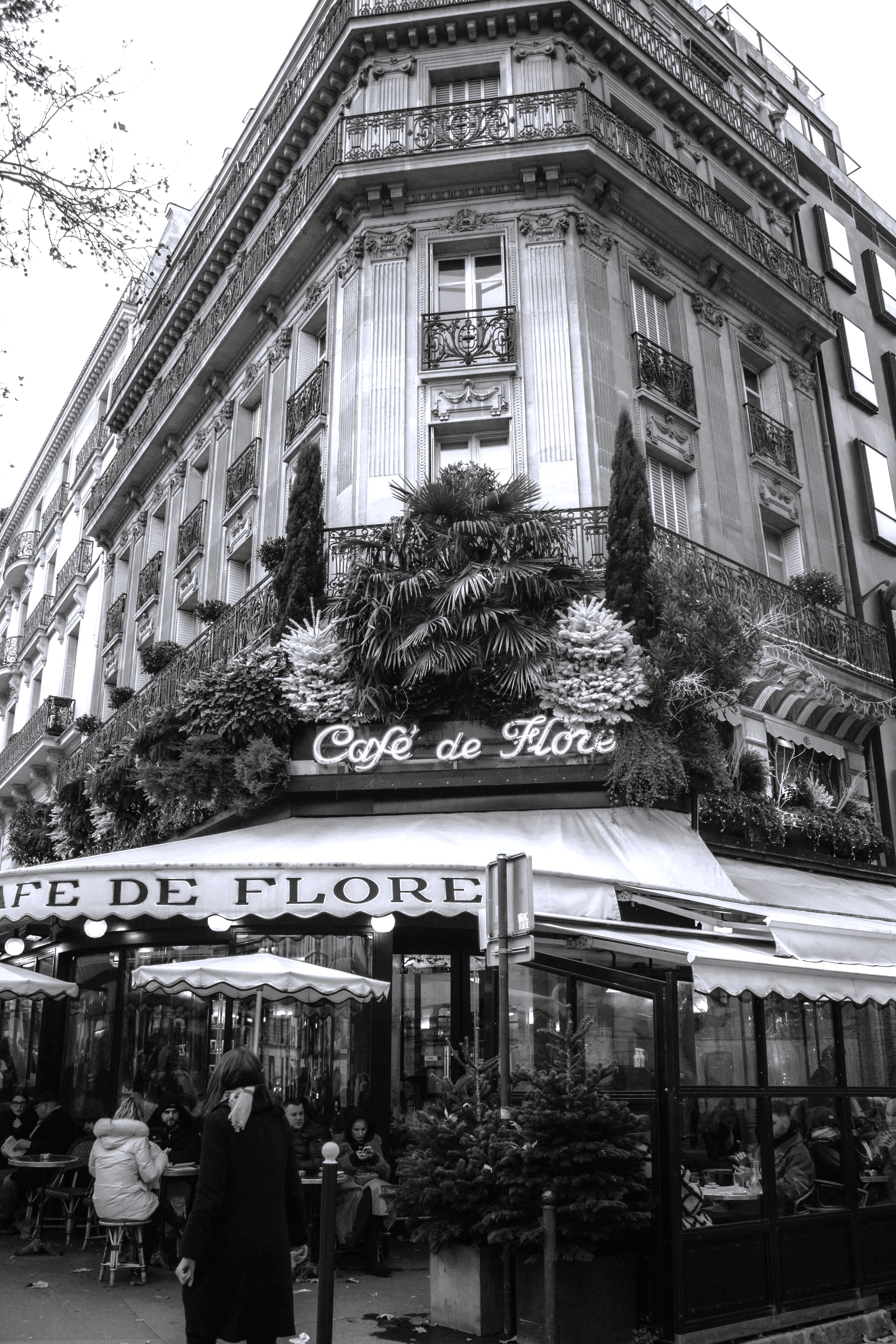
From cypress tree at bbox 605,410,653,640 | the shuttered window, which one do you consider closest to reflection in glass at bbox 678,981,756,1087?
cypress tree at bbox 605,410,653,640

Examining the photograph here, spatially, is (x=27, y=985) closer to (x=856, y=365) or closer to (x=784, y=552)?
(x=784, y=552)

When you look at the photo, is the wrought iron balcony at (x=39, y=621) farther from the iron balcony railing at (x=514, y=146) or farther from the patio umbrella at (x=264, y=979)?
the patio umbrella at (x=264, y=979)

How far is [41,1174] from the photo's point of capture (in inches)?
448

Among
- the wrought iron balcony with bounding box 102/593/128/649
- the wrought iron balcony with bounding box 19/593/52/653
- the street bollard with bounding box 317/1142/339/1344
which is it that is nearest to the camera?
the street bollard with bounding box 317/1142/339/1344

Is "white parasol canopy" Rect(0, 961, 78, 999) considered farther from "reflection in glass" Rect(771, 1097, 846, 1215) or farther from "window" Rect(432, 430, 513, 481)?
"reflection in glass" Rect(771, 1097, 846, 1215)

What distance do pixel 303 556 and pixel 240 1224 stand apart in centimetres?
900

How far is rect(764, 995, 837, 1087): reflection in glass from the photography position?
8.26 m

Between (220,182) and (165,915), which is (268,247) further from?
(165,915)

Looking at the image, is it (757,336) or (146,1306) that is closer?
(146,1306)

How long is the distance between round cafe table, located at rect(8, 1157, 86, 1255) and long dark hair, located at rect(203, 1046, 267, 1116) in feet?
18.1

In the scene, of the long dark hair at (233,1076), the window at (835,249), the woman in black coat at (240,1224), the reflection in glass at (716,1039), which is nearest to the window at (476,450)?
the reflection in glass at (716,1039)

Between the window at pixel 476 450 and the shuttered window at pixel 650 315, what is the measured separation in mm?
2910

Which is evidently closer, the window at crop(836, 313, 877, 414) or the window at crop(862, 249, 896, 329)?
the window at crop(836, 313, 877, 414)

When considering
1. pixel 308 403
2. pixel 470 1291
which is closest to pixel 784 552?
pixel 308 403
